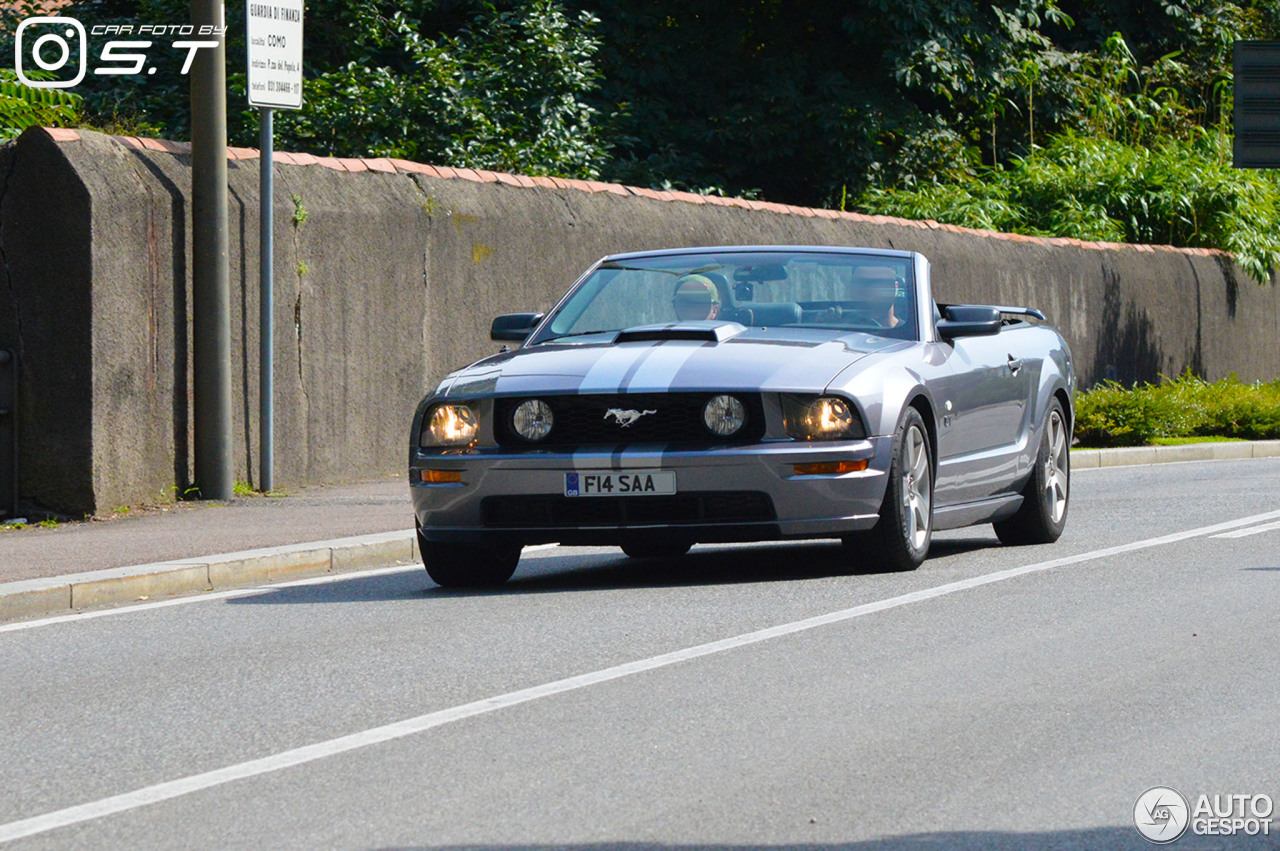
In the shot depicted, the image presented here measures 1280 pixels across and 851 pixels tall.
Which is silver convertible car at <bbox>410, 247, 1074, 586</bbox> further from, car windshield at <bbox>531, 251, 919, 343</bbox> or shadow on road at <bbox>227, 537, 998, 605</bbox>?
shadow on road at <bbox>227, 537, 998, 605</bbox>

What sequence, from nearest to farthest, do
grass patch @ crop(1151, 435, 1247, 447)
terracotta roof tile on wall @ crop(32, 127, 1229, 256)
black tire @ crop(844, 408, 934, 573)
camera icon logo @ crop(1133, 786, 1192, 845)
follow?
camera icon logo @ crop(1133, 786, 1192, 845)
black tire @ crop(844, 408, 934, 573)
terracotta roof tile on wall @ crop(32, 127, 1229, 256)
grass patch @ crop(1151, 435, 1247, 447)

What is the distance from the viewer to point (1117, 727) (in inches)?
229

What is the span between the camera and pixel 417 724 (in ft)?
19.5

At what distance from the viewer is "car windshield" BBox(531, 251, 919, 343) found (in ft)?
31.9

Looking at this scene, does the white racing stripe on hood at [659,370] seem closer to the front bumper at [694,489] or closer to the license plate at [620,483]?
the front bumper at [694,489]

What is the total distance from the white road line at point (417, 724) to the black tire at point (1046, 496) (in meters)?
1.56

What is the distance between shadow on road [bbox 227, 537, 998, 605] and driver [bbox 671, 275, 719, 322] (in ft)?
3.98

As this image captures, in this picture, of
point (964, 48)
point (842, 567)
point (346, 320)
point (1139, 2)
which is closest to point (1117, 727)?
point (842, 567)

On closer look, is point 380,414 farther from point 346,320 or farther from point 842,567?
point 842,567

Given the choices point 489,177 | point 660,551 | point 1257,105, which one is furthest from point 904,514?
point 1257,105

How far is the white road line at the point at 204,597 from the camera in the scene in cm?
845

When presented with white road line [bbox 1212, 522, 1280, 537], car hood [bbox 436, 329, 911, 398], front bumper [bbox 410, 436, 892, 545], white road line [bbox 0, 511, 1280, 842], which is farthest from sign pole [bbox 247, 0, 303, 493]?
white road line [bbox 1212, 522, 1280, 537]

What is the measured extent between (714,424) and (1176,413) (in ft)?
47.5

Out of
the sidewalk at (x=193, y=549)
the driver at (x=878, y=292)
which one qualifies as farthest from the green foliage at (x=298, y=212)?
the driver at (x=878, y=292)
